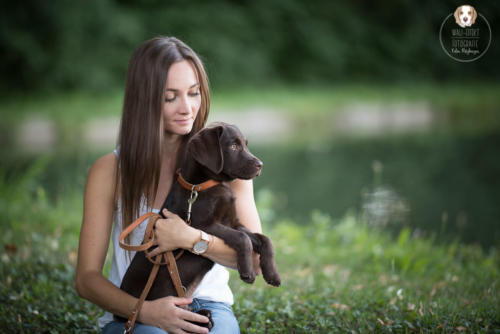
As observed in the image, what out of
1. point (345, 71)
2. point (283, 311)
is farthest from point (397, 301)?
point (345, 71)

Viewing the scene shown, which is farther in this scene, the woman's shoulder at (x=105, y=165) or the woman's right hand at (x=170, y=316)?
the woman's shoulder at (x=105, y=165)

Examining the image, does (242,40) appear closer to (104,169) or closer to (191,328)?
(104,169)

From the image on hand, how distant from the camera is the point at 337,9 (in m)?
22.0

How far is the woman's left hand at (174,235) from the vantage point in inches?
83.0

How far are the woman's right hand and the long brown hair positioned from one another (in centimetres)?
44

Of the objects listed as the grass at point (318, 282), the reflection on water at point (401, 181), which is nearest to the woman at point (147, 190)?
the grass at point (318, 282)

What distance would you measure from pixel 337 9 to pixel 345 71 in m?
2.75

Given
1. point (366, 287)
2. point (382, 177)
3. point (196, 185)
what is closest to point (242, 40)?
point (382, 177)

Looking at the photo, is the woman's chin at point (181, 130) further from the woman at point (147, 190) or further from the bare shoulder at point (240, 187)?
the bare shoulder at point (240, 187)

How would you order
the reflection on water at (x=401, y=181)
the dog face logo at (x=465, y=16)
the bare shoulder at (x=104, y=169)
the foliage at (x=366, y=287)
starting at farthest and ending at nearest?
the reflection on water at (x=401, y=181) < the dog face logo at (x=465, y=16) < the foliage at (x=366, y=287) < the bare shoulder at (x=104, y=169)

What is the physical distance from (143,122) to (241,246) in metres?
0.74

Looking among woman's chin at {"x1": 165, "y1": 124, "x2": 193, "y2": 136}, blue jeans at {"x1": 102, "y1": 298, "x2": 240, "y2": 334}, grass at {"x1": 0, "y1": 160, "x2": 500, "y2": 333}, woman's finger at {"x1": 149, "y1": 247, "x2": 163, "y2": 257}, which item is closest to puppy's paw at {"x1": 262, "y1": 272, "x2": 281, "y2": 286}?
blue jeans at {"x1": 102, "y1": 298, "x2": 240, "y2": 334}

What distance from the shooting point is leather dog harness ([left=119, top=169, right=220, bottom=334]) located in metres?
2.11

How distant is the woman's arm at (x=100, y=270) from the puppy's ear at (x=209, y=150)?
40 cm
